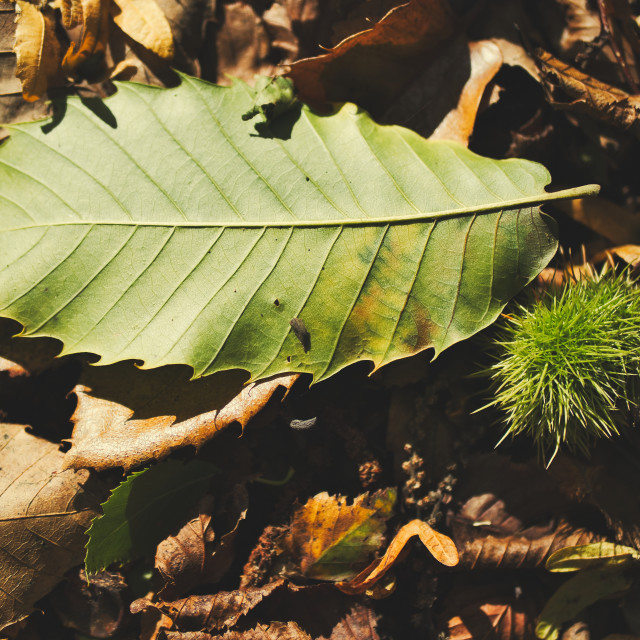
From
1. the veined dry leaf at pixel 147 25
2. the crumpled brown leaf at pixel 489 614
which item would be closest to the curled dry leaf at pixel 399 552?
the crumpled brown leaf at pixel 489 614

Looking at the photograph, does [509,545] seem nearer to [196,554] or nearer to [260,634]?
[260,634]

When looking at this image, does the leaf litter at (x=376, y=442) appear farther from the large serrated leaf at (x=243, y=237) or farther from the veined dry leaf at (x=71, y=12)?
the large serrated leaf at (x=243, y=237)

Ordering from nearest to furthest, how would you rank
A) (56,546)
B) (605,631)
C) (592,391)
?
(592,391) < (56,546) < (605,631)

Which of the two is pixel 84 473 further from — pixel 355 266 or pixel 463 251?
pixel 463 251

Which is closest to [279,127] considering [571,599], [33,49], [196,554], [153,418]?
[33,49]

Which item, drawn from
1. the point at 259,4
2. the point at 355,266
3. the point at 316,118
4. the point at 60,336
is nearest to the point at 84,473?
the point at 60,336

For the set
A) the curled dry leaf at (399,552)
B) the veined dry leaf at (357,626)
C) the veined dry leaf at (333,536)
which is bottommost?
the veined dry leaf at (357,626)

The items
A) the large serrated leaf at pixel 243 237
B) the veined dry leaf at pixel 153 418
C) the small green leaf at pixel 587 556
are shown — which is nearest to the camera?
the large serrated leaf at pixel 243 237

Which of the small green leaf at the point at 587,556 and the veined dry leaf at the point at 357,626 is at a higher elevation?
the veined dry leaf at the point at 357,626
